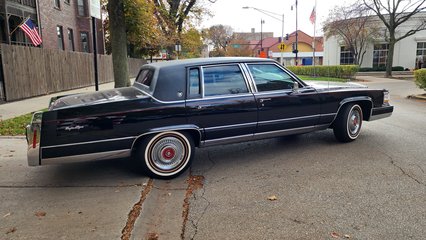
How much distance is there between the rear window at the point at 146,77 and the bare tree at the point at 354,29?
1262 inches

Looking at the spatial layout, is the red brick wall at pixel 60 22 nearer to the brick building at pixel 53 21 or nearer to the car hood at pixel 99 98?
the brick building at pixel 53 21

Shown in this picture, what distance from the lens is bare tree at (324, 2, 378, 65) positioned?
3444 cm

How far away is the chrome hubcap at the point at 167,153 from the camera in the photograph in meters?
4.58

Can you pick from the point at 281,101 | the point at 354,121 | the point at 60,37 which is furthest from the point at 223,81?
the point at 60,37

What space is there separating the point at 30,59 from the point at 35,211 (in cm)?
1162

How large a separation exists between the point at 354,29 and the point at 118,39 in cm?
3055

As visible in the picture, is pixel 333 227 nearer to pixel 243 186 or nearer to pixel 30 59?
pixel 243 186

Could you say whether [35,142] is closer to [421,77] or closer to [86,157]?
[86,157]

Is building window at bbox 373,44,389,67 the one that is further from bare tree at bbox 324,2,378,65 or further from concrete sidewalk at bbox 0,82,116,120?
concrete sidewalk at bbox 0,82,116,120

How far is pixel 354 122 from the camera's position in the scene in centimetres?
629

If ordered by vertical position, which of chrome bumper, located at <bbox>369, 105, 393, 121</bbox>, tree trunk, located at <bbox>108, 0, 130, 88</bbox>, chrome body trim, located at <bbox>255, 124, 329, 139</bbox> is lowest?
chrome body trim, located at <bbox>255, 124, 329, 139</bbox>

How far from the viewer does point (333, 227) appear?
3289 mm

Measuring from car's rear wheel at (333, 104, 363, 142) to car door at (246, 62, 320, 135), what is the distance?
1.95ft

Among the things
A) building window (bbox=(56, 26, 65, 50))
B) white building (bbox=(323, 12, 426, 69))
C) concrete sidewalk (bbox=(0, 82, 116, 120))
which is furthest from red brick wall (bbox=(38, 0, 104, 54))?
white building (bbox=(323, 12, 426, 69))
